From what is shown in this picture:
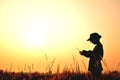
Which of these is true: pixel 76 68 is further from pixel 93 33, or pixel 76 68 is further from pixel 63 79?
pixel 93 33

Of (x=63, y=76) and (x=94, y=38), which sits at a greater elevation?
(x=94, y=38)

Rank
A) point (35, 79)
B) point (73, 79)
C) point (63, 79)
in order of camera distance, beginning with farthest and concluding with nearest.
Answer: point (73, 79) → point (35, 79) → point (63, 79)

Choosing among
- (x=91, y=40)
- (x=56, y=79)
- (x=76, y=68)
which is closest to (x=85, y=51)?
(x=91, y=40)

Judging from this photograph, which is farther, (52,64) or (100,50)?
(100,50)

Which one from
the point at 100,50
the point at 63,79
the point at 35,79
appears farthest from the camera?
the point at 100,50

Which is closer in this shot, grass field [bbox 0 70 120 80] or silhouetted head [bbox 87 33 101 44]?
grass field [bbox 0 70 120 80]

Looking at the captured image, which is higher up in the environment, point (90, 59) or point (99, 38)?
point (99, 38)

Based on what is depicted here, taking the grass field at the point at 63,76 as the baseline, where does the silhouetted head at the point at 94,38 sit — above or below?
above

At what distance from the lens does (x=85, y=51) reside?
30.0 feet

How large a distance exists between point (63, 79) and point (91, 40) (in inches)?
244

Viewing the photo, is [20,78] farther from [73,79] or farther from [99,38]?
[99,38]

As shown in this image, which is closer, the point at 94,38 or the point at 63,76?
the point at 63,76

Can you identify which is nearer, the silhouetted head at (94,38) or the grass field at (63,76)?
the grass field at (63,76)

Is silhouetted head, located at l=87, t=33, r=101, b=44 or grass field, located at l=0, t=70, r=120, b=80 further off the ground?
silhouetted head, located at l=87, t=33, r=101, b=44
